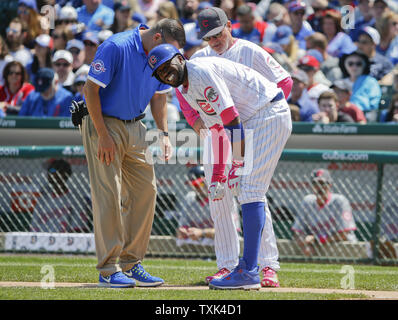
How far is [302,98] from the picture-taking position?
28.4 ft

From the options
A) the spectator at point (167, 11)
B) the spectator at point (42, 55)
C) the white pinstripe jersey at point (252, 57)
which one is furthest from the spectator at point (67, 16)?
the white pinstripe jersey at point (252, 57)

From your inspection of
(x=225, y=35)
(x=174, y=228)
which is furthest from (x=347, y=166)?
(x=225, y=35)

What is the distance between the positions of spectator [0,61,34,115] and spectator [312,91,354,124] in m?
4.01

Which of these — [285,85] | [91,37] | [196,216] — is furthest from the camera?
[91,37]

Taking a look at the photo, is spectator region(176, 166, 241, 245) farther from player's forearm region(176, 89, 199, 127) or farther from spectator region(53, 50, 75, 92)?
spectator region(53, 50, 75, 92)

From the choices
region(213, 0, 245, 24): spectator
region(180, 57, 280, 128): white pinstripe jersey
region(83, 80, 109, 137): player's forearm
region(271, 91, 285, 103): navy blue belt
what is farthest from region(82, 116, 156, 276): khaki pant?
region(213, 0, 245, 24): spectator

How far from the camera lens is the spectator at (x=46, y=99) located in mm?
8680

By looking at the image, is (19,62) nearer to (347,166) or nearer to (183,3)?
(183,3)

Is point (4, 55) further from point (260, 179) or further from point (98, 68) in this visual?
point (260, 179)

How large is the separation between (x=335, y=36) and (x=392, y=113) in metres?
2.46

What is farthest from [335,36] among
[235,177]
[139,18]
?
[235,177]

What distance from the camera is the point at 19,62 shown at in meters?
9.77

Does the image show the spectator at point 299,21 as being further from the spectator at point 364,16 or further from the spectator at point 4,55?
the spectator at point 4,55
